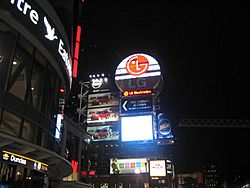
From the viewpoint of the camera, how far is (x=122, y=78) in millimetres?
35500

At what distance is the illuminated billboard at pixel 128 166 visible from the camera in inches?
1576

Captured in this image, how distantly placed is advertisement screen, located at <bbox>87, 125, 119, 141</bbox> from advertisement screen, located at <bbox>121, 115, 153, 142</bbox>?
18.3 ft

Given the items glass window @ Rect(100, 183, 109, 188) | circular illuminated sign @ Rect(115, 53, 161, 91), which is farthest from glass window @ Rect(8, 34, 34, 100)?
glass window @ Rect(100, 183, 109, 188)

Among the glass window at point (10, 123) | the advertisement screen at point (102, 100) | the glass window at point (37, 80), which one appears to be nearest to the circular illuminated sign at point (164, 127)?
the advertisement screen at point (102, 100)

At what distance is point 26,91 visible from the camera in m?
10.8

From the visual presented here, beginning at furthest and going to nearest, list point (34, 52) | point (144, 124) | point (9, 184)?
1. point (144, 124)
2. point (34, 52)
3. point (9, 184)

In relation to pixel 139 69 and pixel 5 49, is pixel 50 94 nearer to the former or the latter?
pixel 5 49

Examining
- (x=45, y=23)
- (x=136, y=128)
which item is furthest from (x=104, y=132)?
(x=45, y=23)

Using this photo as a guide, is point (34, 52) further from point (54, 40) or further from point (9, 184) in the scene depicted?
point (9, 184)

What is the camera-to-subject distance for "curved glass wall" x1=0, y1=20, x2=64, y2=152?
9.80 metres

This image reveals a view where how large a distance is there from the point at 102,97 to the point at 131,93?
8.10 m

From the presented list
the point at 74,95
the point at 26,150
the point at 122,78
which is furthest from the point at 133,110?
the point at 26,150

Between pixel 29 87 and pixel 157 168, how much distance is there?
27625 mm

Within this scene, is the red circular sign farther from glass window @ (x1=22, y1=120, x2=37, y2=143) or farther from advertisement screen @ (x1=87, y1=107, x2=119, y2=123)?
glass window @ (x1=22, y1=120, x2=37, y2=143)
